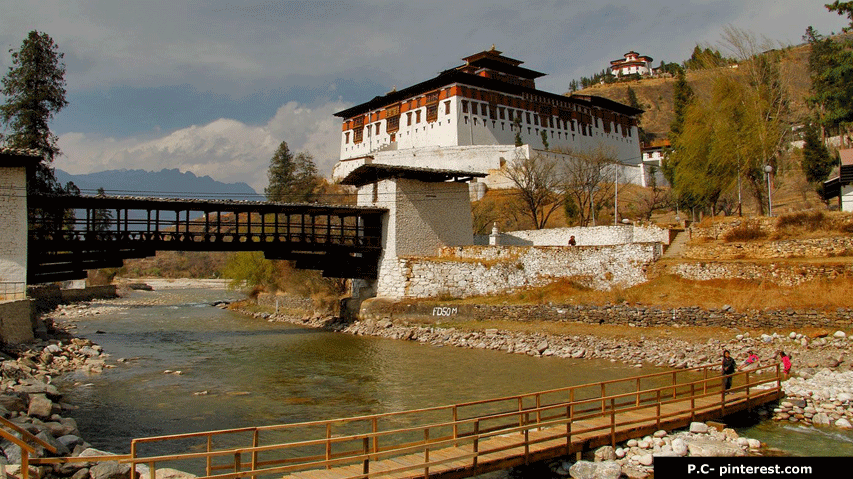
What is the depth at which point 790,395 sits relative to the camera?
57.0ft

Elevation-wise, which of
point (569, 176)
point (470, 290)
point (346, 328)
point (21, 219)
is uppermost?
point (569, 176)

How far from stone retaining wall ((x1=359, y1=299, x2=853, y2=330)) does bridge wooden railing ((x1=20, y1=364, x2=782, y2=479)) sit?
20.1ft

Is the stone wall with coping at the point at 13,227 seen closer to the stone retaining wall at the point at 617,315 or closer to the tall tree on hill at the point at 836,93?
the stone retaining wall at the point at 617,315

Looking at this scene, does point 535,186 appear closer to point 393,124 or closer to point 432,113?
point 432,113

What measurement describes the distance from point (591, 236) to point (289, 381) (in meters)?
25.7

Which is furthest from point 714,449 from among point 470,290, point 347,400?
point 470,290

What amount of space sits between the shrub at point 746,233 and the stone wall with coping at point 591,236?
3461 mm

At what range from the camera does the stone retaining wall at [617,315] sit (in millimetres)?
24047

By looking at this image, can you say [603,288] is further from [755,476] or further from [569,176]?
[569,176]

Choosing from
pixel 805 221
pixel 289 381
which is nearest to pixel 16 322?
pixel 289 381

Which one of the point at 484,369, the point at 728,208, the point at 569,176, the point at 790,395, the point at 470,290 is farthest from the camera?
the point at 569,176

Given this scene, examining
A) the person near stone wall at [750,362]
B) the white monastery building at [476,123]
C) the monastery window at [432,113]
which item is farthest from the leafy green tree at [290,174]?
the person near stone wall at [750,362]

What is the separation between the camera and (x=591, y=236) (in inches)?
1660

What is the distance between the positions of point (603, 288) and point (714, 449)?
21790 mm
